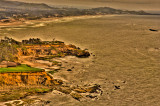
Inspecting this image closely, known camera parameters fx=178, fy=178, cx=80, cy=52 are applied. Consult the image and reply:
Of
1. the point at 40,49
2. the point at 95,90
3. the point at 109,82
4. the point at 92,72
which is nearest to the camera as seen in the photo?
the point at 95,90

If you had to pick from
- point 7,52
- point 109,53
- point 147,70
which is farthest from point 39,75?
point 109,53

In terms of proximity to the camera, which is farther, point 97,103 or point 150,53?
point 150,53

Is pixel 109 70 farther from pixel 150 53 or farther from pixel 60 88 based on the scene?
pixel 150 53

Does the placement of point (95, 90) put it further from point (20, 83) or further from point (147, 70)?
point (147, 70)

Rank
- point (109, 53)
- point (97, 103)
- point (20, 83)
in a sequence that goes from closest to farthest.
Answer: point (97, 103) → point (20, 83) → point (109, 53)

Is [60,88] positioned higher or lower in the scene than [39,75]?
lower

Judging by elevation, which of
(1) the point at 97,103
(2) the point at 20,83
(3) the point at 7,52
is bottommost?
(1) the point at 97,103
